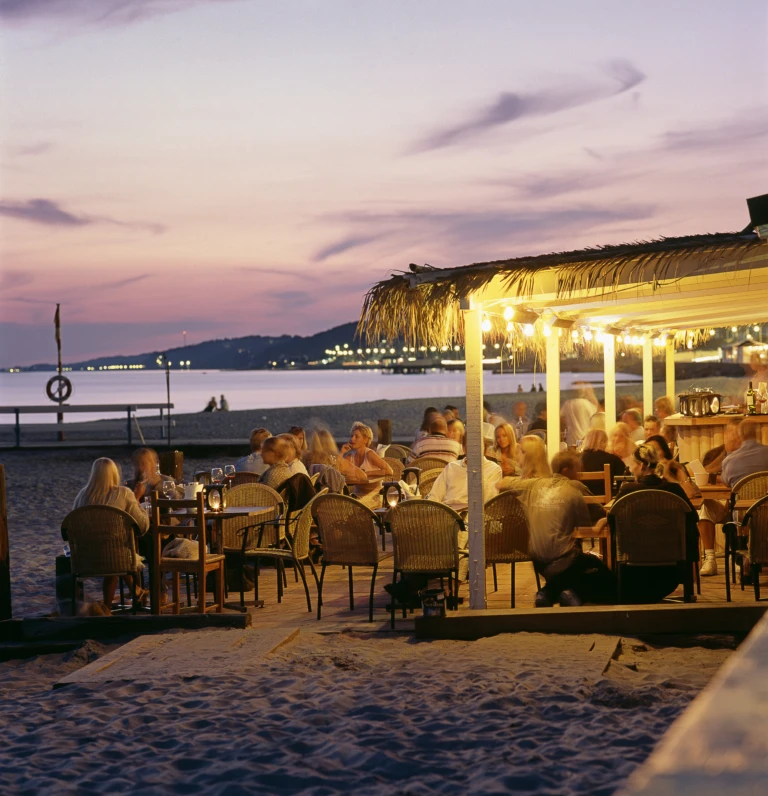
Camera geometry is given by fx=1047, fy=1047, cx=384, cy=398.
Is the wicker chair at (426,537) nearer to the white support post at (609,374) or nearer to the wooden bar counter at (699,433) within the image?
the wooden bar counter at (699,433)

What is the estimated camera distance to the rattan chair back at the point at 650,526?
6113mm

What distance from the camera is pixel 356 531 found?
6.64 metres

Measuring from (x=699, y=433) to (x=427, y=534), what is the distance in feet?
17.3

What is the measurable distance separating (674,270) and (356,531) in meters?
2.51

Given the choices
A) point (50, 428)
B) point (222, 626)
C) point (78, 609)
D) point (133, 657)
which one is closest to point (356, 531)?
point (222, 626)

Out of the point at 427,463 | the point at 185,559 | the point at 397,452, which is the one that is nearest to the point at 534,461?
the point at 185,559

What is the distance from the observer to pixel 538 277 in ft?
21.9

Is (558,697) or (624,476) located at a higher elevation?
(624,476)

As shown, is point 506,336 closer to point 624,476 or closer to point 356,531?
point 624,476

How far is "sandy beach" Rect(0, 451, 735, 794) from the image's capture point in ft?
12.9

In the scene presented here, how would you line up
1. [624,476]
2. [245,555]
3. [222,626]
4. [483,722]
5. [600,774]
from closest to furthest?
[600,774], [483,722], [222,626], [245,555], [624,476]

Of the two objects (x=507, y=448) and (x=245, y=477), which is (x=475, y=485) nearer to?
(x=507, y=448)

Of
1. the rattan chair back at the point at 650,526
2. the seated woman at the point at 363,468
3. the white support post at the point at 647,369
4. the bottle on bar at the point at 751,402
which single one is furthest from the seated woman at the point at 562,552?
the white support post at the point at 647,369

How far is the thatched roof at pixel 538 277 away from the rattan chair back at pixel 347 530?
3.74 ft
